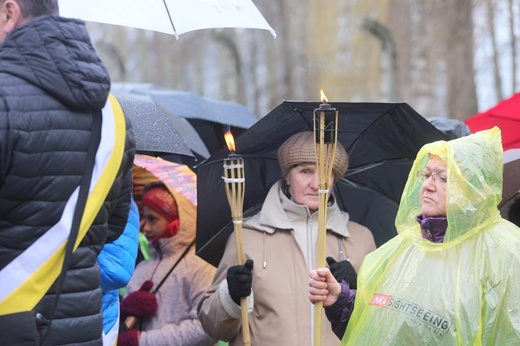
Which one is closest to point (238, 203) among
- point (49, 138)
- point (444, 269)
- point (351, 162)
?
point (444, 269)

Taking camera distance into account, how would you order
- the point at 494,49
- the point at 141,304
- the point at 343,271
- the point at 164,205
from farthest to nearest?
the point at 494,49
the point at 164,205
the point at 141,304
the point at 343,271

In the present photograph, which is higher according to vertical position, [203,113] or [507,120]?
[203,113]

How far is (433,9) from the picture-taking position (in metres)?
16.7

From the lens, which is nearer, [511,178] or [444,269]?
[444,269]

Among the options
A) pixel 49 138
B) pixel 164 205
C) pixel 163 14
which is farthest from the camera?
pixel 164 205

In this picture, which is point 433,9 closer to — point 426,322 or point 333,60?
point 333,60

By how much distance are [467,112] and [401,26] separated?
2029 mm

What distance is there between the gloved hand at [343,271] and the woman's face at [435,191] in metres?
0.66

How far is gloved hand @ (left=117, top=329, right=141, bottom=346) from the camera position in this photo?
5426mm

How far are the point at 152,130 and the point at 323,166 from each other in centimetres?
156

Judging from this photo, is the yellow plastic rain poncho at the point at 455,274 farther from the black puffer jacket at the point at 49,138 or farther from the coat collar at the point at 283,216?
the black puffer jacket at the point at 49,138

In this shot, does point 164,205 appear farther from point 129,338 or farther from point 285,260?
point 285,260

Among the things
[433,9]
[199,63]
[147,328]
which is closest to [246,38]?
[199,63]

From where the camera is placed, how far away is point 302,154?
490 centimetres
